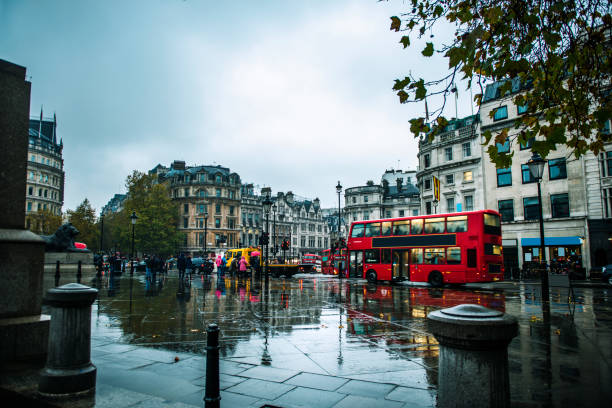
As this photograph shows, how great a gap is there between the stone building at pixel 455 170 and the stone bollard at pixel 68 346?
123ft

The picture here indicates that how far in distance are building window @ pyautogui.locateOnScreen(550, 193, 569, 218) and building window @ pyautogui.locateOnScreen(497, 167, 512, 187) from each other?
13.6ft

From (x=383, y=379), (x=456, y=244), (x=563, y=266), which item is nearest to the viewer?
(x=383, y=379)

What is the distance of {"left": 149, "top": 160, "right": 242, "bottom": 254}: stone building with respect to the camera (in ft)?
256

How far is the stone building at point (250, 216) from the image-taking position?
8759 centimetres

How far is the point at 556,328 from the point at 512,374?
14.2 feet

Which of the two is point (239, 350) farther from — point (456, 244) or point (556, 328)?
point (456, 244)

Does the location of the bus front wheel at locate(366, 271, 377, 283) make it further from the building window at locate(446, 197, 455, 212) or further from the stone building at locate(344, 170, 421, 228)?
the stone building at locate(344, 170, 421, 228)

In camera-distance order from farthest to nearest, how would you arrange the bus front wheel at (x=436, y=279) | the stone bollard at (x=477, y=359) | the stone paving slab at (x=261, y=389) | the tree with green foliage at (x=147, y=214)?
the tree with green foliage at (x=147, y=214)
the bus front wheel at (x=436, y=279)
the stone paving slab at (x=261, y=389)
the stone bollard at (x=477, y=359)

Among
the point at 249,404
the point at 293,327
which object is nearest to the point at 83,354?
the point at 249,404

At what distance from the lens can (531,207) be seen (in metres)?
34.9

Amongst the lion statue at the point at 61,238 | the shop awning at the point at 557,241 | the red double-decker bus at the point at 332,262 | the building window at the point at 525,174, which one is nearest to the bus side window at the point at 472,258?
the red double-decker bus at the point at 332,262

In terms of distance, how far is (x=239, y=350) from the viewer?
20.5ft

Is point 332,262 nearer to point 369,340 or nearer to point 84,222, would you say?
point 369,340

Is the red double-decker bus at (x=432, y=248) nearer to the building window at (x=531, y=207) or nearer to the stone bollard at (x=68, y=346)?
the building window at (x=531, y=207)
